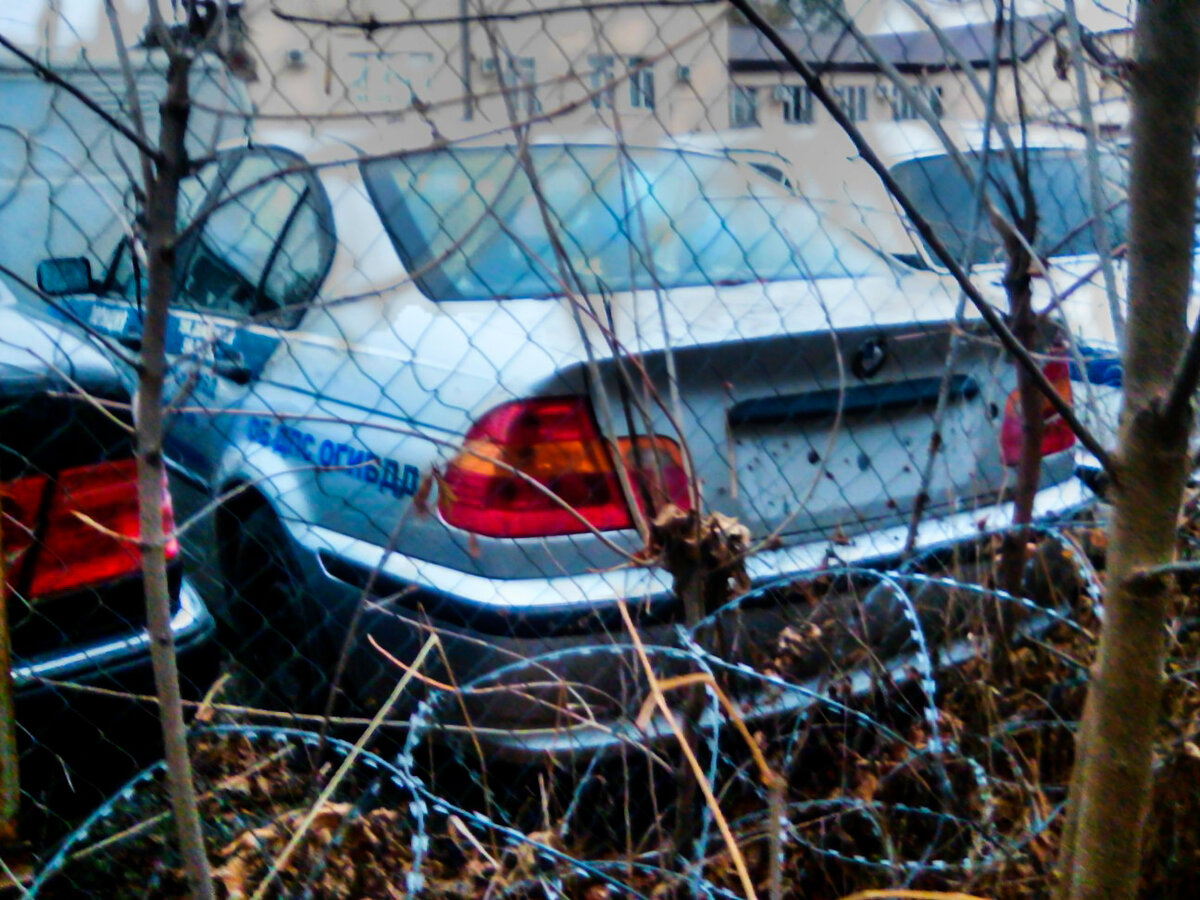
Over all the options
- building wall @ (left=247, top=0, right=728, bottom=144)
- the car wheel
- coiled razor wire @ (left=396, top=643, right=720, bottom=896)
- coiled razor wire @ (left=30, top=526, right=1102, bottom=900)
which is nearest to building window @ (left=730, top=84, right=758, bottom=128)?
building wall @ (left=247, top=0, right=728, bottom=144)

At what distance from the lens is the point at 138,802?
7.11ft

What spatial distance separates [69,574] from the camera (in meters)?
2.12

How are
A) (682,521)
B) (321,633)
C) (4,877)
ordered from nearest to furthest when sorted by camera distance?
(4,877)
(682,521)
(321,633)

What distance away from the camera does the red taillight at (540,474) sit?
232 cm

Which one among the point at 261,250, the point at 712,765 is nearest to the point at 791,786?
the point at 712,765

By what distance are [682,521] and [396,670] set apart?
0.99 m

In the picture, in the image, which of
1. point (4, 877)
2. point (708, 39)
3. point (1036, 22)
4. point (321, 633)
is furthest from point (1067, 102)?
point (4, 877)

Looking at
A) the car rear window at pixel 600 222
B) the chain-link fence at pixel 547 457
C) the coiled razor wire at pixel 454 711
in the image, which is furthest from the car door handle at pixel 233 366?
the coiled razor wire at pixel 454 711

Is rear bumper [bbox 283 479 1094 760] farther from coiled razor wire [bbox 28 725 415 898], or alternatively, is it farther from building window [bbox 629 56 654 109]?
building window [bbox 629 56 654 109]

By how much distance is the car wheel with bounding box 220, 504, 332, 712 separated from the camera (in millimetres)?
2812

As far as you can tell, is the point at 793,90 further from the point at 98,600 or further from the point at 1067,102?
the point at 98,600

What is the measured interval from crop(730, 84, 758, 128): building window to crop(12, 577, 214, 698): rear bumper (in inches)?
68.4

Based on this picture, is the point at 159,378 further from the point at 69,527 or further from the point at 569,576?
the point at 569,576

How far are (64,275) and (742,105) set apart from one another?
174 cm
